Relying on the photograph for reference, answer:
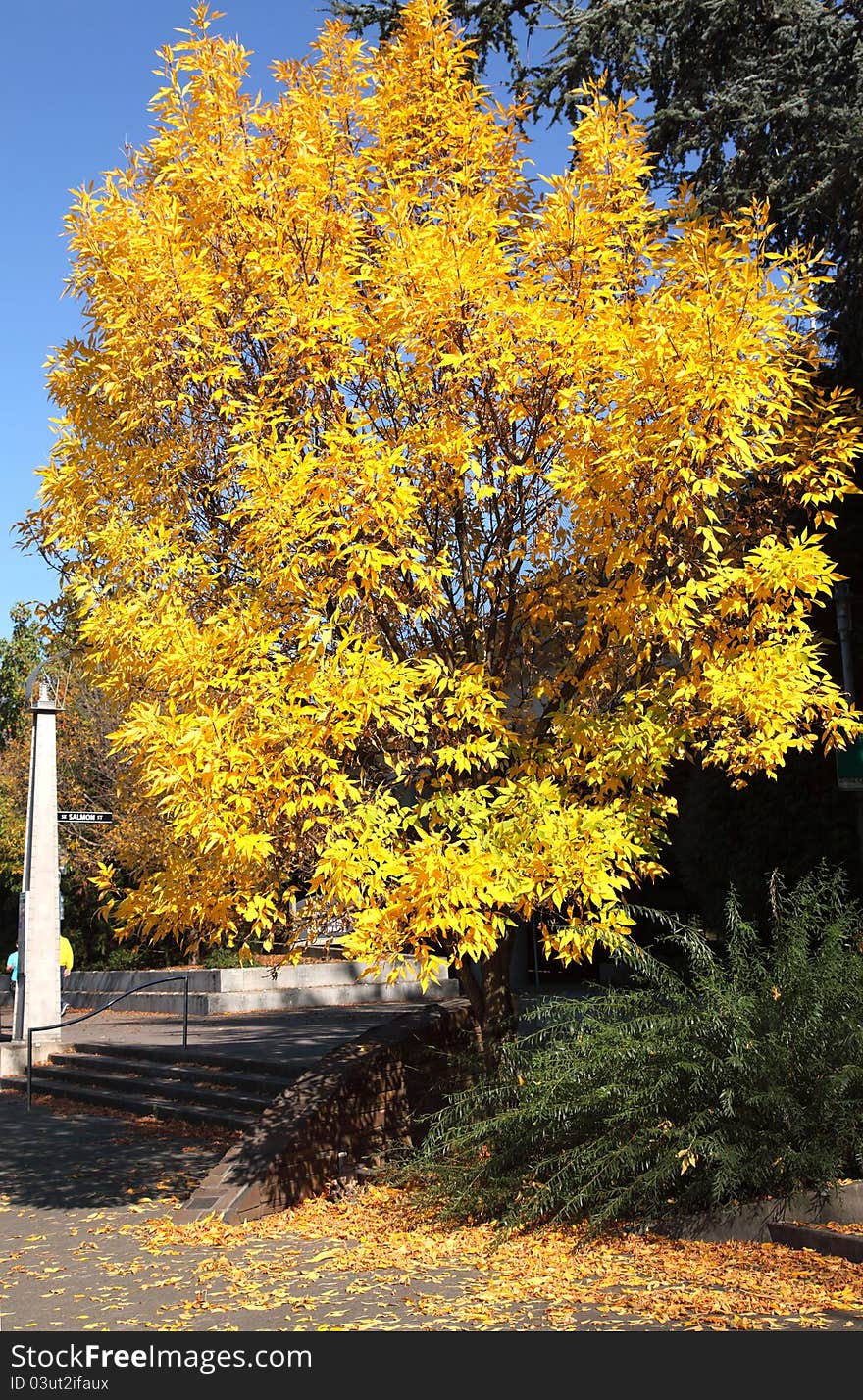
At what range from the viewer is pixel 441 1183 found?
7750 mm

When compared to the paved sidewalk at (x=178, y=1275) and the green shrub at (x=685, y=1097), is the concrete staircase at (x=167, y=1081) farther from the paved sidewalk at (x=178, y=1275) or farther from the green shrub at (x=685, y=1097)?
the green shrub at (x=685, y=1097)

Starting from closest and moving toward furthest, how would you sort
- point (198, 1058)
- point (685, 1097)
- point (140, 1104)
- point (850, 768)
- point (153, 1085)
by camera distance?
point (685, 1097) < point (850, 768) < point (140, 1104) < point (153, 1085) < point (198, 1058)

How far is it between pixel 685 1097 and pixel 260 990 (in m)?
15.5

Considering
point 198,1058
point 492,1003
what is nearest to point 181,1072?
point 198,1058

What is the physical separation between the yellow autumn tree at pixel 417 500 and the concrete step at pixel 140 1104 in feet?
13.1

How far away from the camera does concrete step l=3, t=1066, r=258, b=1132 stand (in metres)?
11.2

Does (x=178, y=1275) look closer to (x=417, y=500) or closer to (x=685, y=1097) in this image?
(x=685, y=1097)

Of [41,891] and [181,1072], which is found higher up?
[41,891]

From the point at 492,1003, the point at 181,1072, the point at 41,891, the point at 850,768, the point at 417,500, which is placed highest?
the point at 417,500

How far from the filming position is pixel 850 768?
854 cm

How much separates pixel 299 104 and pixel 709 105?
475 cm

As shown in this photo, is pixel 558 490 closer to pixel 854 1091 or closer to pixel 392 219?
pixel 392 219

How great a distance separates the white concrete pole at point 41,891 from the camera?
15.9m

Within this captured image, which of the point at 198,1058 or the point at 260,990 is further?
the point at 260,990
